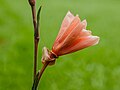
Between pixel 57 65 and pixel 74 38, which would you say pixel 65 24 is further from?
pixel 57 65

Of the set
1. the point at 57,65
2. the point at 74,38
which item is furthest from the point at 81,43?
the point at 57,65

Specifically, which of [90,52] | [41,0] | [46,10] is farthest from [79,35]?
[41,0]

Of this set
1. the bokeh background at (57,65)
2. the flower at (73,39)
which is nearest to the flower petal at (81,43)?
the flower at (73,39)

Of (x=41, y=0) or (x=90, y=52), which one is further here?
(x=41, y=0)

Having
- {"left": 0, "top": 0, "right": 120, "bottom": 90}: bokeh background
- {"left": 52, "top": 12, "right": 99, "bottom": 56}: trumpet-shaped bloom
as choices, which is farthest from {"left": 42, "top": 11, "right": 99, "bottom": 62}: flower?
{"left": 0, "top": 0, "right": 120, "bottom": 90}: bokeh background

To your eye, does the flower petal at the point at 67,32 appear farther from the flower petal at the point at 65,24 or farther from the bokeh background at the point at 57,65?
the bokeh background at the point at 57,65

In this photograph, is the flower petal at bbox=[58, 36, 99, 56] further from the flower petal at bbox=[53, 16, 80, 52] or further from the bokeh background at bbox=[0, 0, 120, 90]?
the bokeh background at bbox=[0, 0, 120, 90]

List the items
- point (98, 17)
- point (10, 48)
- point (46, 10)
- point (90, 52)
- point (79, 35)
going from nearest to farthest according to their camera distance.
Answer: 1. point (79, 35)
2. point (10, 48)
3. point (90, 52)
4. point (98, 17)
5. point (46, 10)

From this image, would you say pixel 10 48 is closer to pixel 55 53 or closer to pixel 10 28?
pixel 10 28
